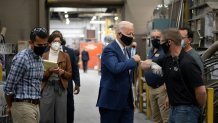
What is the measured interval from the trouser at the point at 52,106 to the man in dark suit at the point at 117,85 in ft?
3.87

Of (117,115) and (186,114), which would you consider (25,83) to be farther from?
(186,114)

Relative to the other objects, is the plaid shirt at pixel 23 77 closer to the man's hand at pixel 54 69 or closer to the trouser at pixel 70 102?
the man's hand at pixel 54 69

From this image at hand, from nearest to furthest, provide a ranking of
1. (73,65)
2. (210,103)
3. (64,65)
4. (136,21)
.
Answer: (210,103) < (64,65) < (73,65) < (136,21)

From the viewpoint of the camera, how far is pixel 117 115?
4426 mm

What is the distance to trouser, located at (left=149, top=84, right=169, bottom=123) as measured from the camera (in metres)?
5.95

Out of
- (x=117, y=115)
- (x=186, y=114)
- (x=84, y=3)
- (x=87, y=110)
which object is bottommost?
(x=87, y=110)

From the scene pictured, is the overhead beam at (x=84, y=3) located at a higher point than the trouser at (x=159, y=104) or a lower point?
higher

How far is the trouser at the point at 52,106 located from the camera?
5.42 meters

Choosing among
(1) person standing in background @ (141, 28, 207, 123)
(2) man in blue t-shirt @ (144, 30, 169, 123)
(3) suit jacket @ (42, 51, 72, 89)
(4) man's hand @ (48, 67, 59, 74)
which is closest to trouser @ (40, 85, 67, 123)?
(3) suit jacket @ (42, 51, 72, 89)

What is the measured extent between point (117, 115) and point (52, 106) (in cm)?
137

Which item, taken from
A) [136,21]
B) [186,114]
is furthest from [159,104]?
[136,21]

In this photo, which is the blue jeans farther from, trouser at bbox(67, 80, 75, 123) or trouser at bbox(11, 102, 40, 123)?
trouser at bbox(67, 80, 75, 123)

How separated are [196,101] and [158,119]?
2.46 meters

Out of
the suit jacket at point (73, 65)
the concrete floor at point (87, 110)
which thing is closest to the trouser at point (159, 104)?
the suit jacket at point (73, 65)
